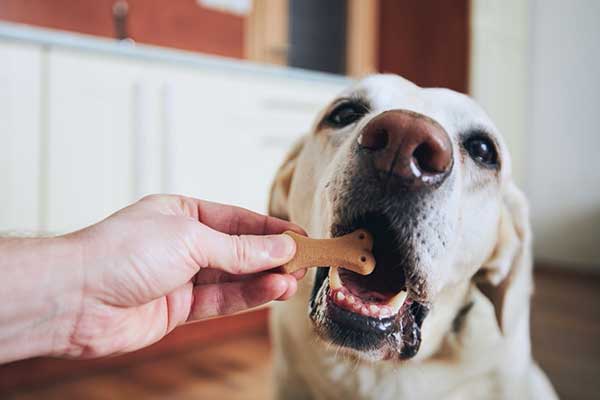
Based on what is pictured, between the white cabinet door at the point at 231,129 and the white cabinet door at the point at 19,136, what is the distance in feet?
1.59

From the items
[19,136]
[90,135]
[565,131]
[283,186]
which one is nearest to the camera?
[283,186]

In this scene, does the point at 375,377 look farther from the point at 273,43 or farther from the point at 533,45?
the point at 533,45

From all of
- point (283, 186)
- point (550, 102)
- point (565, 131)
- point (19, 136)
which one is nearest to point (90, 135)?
point (19, 136)

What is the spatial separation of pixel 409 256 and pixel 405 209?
0.09m

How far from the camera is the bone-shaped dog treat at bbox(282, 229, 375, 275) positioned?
82 centimetres

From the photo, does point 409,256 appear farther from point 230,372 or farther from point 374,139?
point 230,372

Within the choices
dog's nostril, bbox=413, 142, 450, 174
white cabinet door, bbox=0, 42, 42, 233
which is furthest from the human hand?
white cabinet door, bbox=0, 42, 42, 233

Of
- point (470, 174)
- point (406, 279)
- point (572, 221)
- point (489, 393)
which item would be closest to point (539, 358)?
point (489, 393)

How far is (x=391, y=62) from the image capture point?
4898 mm

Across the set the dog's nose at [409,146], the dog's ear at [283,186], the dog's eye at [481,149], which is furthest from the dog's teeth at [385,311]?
the dog's ear at [283,186]

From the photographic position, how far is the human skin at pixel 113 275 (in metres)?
0.67

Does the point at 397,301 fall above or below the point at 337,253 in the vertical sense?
below

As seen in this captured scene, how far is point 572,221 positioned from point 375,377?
11.5ft

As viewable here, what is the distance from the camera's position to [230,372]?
2252 millimetres
